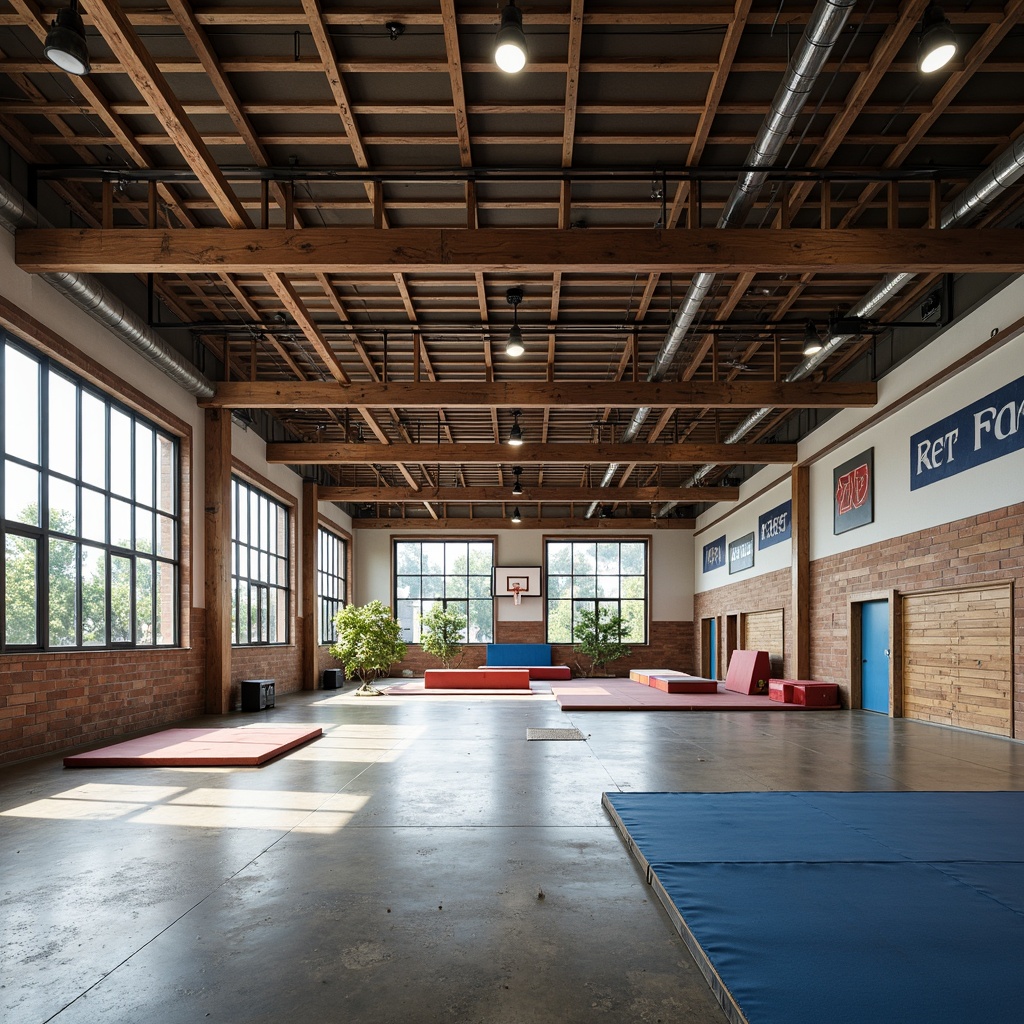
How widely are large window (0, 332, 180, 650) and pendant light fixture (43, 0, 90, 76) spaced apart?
3.70 m

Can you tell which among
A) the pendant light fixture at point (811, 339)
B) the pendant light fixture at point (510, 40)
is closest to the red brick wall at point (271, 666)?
the pendant light fixture at point (811, 339)

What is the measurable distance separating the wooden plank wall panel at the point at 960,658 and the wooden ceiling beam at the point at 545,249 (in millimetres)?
4038

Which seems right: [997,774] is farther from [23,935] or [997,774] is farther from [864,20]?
[23,935]

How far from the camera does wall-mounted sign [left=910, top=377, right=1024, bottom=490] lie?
9.05 metres

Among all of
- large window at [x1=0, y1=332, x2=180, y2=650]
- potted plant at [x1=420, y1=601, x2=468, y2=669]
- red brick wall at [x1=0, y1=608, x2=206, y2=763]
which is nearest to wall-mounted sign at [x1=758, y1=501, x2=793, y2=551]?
potted plant at [x1=420, y1=601, x2=468, y2=669]

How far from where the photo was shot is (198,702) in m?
12.2

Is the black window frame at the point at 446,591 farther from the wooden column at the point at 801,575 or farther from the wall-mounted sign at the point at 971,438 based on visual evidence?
the wall-mounted sign at the point at 971,438

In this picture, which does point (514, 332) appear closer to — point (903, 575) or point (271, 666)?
point (903, 575)

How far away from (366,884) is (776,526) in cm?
1518

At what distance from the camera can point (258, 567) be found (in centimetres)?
1614

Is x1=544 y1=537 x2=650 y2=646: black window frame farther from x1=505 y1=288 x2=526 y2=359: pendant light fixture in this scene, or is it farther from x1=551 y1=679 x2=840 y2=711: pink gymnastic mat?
x1=505 y1=288 x2=526 y2=359: pendant light fixture

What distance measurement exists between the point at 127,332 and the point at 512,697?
10.5 m

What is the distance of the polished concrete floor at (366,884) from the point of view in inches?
114

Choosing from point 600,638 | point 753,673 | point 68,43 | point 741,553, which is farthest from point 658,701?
point 68,43
